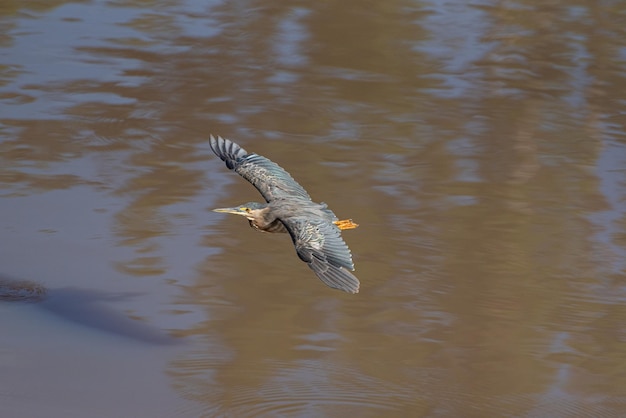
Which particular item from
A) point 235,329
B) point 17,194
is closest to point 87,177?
point 17,194

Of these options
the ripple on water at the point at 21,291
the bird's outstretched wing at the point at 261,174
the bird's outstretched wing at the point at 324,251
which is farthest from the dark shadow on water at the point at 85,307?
the bird's outstretched wing at the point at 324,251

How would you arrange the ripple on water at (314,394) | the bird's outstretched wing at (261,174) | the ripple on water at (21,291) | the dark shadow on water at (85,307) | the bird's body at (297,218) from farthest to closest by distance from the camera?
the ripple on water at (21,291)
the dark shadow on water at (85,307)
the ripple on water at (314,394)
the bird's outstretched wing at (261,174)
the bird's body at (297,218)

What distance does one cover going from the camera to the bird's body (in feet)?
19.6

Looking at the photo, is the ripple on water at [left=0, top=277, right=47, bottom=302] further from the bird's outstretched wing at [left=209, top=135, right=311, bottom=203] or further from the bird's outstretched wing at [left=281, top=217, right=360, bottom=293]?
the bird's outstretched wing at [left=281, top=217, right=360, bottom=293]

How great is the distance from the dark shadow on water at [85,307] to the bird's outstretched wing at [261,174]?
5.31 ft

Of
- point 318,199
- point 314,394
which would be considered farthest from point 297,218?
point 318,199

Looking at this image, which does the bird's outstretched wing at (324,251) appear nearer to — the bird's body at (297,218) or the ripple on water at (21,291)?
the bird's body at (297,218)

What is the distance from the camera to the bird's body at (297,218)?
5.98 meters

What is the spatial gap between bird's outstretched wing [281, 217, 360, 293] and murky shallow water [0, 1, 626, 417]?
1788 mm

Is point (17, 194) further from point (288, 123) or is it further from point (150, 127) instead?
point (288, 123)

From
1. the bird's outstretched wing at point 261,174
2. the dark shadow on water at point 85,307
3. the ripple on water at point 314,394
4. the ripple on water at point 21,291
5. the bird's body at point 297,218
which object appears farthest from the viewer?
the ripple on water at point 21,291

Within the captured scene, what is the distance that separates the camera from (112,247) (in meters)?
9.73

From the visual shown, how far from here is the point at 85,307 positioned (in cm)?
891

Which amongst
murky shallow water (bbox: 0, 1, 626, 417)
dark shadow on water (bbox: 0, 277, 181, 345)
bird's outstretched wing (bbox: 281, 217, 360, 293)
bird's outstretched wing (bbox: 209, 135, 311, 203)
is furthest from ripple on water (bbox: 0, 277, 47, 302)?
bird's outstretched wing (bbox: 281, 217, 360, 293)
